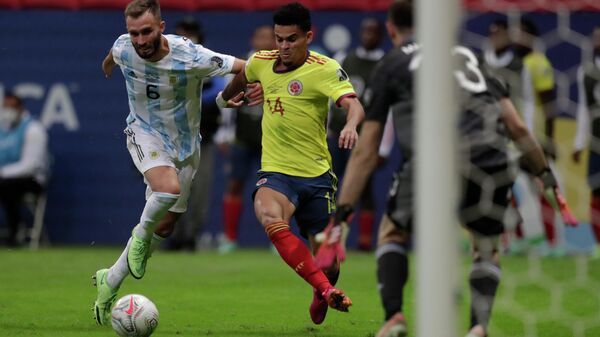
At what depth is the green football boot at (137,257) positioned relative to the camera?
275 inches

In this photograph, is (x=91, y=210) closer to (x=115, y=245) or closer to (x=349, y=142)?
(x=115, y=245)

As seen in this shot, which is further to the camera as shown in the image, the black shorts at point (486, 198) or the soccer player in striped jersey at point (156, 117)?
the soccer player in striped jersey at point (156, 117)

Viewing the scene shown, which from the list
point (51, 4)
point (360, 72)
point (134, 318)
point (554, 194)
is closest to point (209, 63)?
point (134, 318)

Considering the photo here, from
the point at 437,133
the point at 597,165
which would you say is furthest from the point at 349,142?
the point at 597,165

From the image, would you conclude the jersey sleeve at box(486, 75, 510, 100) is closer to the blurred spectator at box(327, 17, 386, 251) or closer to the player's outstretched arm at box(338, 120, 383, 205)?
the player's outstretched arm at box(338, 120, 383, 205)

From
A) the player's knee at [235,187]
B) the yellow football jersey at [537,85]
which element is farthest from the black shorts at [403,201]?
the player's knee at [235,187]

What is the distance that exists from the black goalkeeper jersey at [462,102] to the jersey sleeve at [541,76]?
704cm

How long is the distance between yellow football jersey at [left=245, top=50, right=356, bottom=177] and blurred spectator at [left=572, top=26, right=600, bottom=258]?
4.34 m

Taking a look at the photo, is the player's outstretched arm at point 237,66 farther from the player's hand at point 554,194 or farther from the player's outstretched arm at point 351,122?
the player's hand at point 554,194

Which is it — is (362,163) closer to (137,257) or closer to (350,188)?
(350,188)

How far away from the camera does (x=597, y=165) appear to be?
1248cm

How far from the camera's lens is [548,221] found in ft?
44.6

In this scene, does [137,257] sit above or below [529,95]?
above

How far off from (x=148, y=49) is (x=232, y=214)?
22.2 ft
